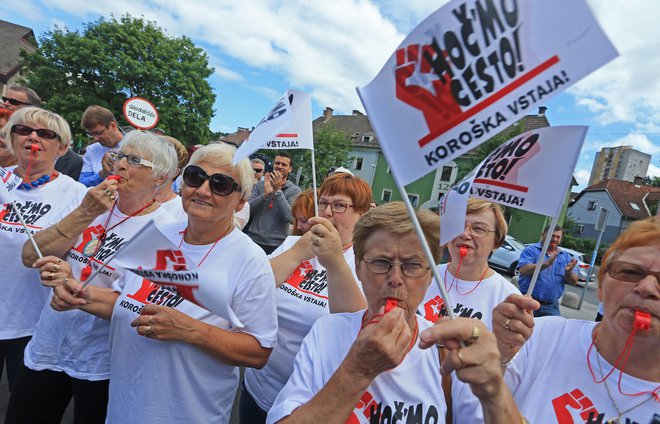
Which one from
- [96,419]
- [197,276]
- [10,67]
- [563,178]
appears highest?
[10,67]

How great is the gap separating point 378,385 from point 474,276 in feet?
4.68

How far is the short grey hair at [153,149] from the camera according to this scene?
230 centimetres

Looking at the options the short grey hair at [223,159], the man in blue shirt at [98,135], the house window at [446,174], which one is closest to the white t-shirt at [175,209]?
the short grey hair at [223,159]

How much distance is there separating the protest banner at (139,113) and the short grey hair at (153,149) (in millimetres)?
4708

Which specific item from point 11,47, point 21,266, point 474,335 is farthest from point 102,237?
point 11,47

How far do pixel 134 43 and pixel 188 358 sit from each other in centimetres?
3315

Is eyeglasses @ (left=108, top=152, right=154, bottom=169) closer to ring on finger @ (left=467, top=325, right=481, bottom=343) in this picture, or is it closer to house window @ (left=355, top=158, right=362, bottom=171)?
ring on finger @ (left=467, top=325, right=481, bottom=343)

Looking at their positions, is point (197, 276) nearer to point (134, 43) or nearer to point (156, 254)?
point (156, 254)

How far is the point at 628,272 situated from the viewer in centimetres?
135

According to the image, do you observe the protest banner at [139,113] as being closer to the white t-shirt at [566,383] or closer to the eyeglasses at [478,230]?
the eyeglasses at [478,230]

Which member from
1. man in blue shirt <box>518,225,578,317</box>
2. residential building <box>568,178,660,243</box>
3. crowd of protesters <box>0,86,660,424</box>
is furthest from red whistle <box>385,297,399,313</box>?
residential building <box>568,178,660,243</box>

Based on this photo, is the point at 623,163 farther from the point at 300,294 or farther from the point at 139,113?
the point at 300,294

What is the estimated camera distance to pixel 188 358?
1.67 metres

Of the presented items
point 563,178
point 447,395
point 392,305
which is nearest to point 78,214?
point 392,305
